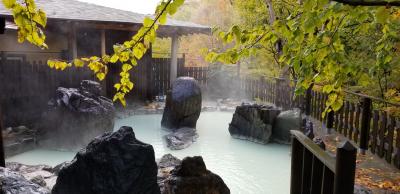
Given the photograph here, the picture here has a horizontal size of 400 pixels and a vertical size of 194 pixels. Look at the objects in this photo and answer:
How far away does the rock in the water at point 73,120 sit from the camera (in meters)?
8.21

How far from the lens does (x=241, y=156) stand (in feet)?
25.8

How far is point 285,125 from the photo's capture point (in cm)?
894

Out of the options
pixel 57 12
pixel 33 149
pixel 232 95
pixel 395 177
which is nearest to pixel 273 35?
pixel 395 177

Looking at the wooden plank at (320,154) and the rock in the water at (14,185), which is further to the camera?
the rock in the water at (14,185)

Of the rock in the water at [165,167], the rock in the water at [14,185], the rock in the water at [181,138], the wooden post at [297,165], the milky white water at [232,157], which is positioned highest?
the wooden post at [297,165]

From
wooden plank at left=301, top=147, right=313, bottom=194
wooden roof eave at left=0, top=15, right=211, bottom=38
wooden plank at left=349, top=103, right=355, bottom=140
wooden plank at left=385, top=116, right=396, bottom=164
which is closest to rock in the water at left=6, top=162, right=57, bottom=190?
wooden plank at left=301, top=147, right=313, bottom=194

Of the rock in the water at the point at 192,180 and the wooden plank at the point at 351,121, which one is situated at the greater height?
the wooden plank at the point at 351,121

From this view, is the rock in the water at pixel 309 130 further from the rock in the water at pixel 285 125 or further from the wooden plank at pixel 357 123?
the wooden plank at pixel 357 123

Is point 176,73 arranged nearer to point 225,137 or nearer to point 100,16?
point 100,16

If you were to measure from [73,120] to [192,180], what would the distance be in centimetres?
485

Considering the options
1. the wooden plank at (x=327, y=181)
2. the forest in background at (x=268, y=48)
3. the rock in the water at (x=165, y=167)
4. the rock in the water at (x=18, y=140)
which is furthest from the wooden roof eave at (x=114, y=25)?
the wooden plank at (x=327, y=181)

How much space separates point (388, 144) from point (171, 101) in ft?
20.8

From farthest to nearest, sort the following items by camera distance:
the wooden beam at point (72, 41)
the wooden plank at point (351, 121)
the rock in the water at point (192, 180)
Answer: the wooden beam at point (72, 41) → the wooden plank at point (351, 121) → the rock in the water at point (192, 180)

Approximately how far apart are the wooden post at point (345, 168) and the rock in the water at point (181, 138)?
6.47 metres
